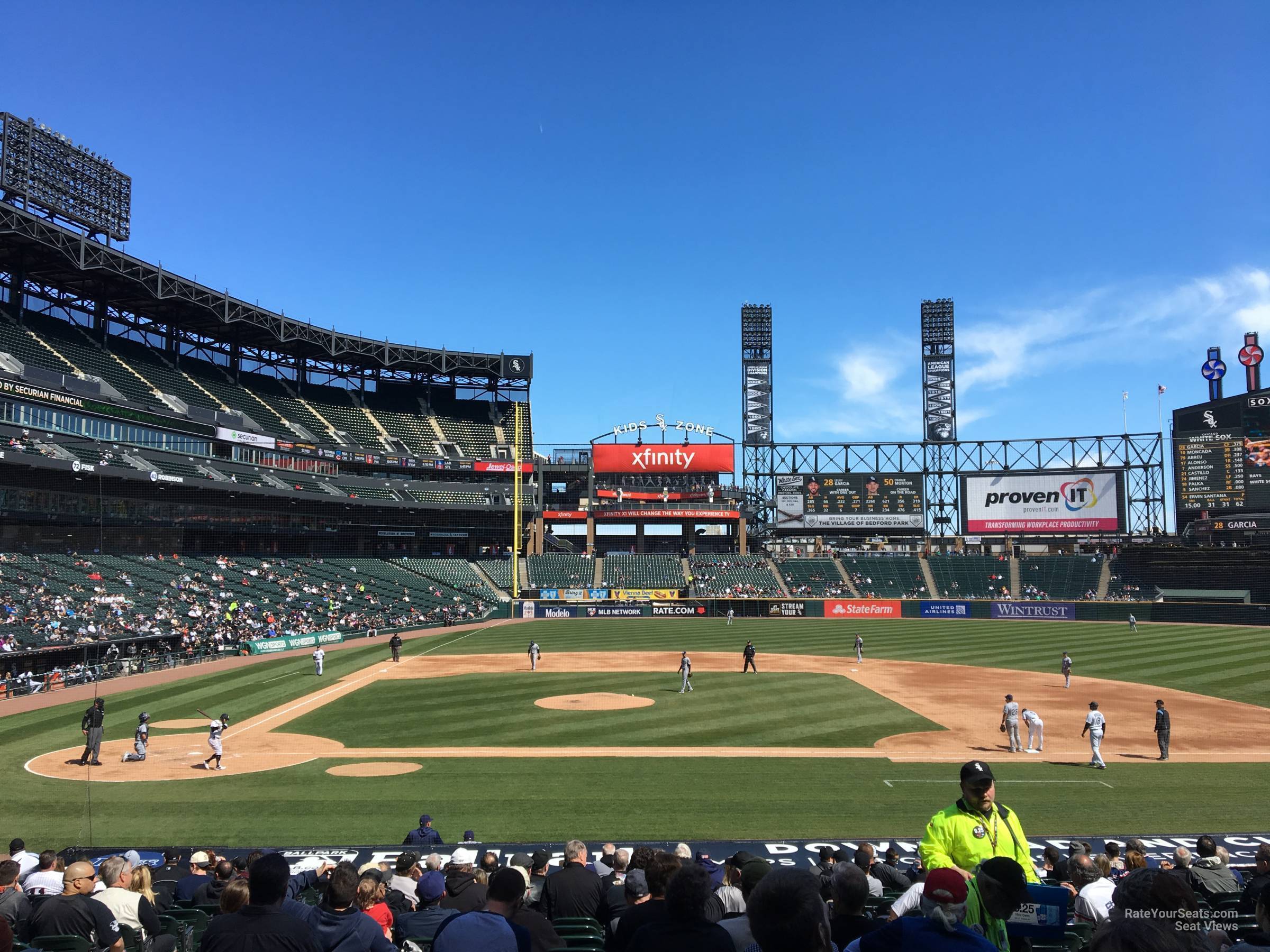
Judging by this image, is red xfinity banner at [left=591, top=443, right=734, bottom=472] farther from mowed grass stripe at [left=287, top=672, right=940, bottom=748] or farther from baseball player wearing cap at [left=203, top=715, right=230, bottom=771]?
baseball player wearing cap at [left=203, top=715, right=230, bottom=771]

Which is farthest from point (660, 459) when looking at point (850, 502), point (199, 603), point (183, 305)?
point (199, 603)

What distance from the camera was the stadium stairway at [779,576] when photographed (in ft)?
247

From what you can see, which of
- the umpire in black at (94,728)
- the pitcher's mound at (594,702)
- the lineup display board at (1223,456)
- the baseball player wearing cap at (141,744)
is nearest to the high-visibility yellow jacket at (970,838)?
the umpire in black at (94,728)

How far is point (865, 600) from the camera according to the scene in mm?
67938

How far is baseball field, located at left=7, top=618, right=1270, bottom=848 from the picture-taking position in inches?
615

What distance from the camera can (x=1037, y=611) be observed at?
6444 centimetres

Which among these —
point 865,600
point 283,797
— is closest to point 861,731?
point 283,797

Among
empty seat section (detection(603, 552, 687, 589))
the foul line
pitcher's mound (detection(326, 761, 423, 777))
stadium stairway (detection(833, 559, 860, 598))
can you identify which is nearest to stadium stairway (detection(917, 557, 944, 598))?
stadium stairway (detection(833, 559, 860, 598))

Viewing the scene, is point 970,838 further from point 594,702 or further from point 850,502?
point 850,502

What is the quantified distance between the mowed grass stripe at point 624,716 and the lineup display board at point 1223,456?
49336mm

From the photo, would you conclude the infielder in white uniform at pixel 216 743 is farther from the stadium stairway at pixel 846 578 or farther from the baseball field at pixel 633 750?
the stadium stairway at pixel 846 578

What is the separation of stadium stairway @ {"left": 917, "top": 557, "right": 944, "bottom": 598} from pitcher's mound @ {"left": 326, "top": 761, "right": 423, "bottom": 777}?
6272cm

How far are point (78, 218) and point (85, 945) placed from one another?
69.4 metres

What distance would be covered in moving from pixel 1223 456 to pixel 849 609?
31.4 meters
